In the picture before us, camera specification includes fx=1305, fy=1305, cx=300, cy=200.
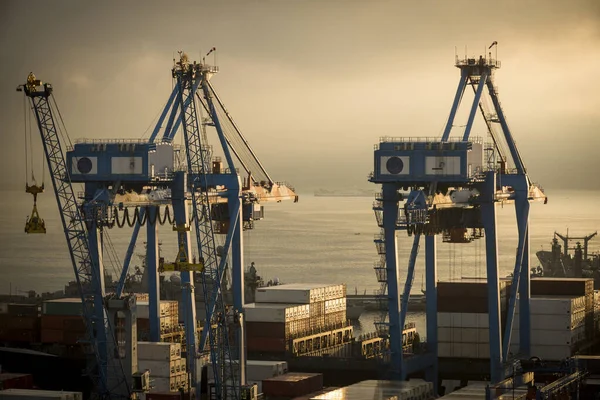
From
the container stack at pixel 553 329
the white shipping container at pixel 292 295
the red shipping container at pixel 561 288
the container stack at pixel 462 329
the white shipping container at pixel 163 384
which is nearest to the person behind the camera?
the white shipping container at pixel 163 384

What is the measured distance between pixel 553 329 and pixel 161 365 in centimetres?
1703

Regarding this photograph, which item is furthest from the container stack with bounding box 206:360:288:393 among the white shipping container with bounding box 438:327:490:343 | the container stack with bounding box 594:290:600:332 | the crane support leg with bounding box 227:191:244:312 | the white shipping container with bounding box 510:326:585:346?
the container stack with bounding box 594:290:600:332

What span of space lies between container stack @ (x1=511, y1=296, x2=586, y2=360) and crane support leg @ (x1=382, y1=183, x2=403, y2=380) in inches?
345

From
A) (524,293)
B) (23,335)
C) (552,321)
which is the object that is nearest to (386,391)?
(524,293)

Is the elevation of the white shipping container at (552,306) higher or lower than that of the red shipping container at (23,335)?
higher

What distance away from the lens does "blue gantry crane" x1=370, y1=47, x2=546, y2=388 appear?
149 ft

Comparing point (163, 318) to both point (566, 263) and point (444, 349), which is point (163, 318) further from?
point (566, 263)

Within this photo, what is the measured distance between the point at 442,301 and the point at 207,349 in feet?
32.2

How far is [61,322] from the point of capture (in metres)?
56.5

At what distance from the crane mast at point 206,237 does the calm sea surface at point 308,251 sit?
5132 centimetres

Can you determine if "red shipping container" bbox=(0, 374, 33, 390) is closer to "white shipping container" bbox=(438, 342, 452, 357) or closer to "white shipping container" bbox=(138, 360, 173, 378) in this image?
"white shipping container" bbox=(138, 360, 173, 378)

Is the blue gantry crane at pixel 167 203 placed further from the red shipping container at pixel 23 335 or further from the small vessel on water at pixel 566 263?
the small vessel on water at pixel 566 263

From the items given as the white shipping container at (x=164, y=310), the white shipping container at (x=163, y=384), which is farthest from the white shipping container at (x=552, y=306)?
the white shipping container at (x=163, y=384)

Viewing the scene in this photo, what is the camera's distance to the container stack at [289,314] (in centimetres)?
5331
